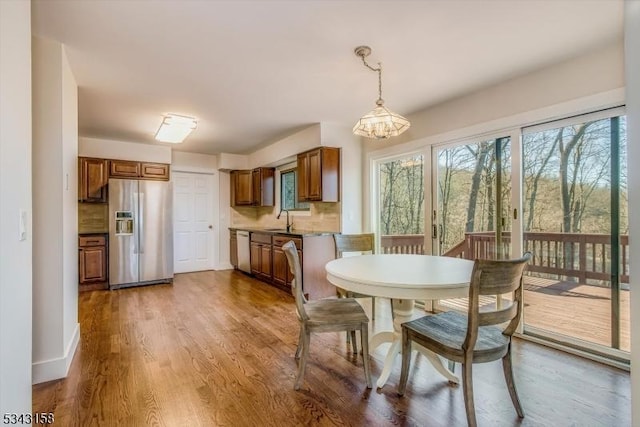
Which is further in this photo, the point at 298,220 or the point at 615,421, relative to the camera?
the point at 298,220

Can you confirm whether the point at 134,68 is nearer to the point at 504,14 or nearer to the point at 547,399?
the point at 504,14

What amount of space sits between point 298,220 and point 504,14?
413cm

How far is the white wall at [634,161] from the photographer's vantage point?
751 mm

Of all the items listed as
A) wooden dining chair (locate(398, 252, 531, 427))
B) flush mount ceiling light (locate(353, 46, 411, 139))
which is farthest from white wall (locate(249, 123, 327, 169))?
wooden dining chair (locate(398, 252, 531, 427))

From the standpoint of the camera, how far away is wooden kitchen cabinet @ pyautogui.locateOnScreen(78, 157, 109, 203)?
16.0 ft

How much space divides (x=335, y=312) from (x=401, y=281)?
0.65 meters

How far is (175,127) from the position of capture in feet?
13.7

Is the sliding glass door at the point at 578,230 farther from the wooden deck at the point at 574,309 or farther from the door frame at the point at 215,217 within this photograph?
the door frame at the point at 215,217

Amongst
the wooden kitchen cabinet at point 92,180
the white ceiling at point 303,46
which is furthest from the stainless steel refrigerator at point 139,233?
the white ceiling at point 303,46

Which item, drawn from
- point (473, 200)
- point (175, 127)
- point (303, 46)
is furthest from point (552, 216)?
point (175, 127)

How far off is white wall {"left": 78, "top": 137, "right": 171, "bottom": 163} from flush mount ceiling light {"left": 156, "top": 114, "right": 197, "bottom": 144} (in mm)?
1312

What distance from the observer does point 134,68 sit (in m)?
2.72

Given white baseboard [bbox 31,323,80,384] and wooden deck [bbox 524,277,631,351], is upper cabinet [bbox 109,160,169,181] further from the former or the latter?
wooden deck [bbox 524,277,631,351]

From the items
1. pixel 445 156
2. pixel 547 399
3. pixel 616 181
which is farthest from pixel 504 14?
pixel 547 399
